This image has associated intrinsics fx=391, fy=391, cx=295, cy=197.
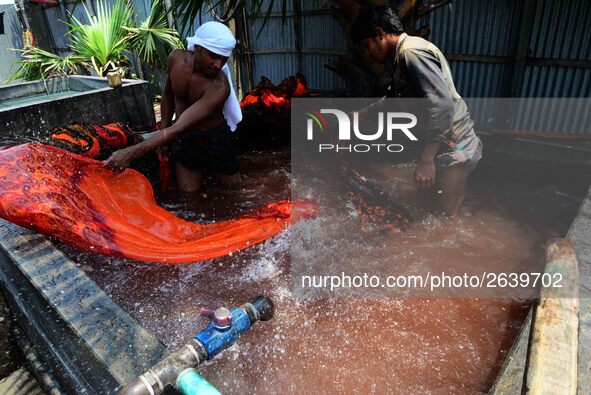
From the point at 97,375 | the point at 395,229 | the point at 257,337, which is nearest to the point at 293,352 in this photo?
the point at 257,337

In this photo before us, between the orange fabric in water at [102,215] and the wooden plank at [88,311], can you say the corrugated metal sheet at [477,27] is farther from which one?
the wooden plank at [88,311]

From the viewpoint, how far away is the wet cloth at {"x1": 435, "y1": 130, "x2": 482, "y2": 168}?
3.64 metres

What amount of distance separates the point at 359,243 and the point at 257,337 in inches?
56.2

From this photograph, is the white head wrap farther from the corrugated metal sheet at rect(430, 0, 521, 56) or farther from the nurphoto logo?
the corrugated metal sheet at rect(430, 0, 521, 56)

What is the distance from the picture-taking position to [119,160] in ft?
10.9

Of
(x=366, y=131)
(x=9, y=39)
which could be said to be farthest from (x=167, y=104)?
(x=9, y=39)

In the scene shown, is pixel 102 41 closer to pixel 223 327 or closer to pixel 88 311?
pixel 88 311

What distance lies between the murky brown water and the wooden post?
491mm

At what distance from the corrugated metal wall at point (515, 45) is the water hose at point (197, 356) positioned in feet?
16.5

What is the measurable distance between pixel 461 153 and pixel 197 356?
310cm

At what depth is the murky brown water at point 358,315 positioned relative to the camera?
7.68ft

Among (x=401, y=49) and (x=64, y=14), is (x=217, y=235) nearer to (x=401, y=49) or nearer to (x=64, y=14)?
(x=401, y=49)

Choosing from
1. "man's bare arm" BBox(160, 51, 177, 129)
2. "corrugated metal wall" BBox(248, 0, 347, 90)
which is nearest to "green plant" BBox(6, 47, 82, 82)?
"corrugated metal wall" BBox(248, 0, 347, 90)

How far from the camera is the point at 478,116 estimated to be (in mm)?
5699
